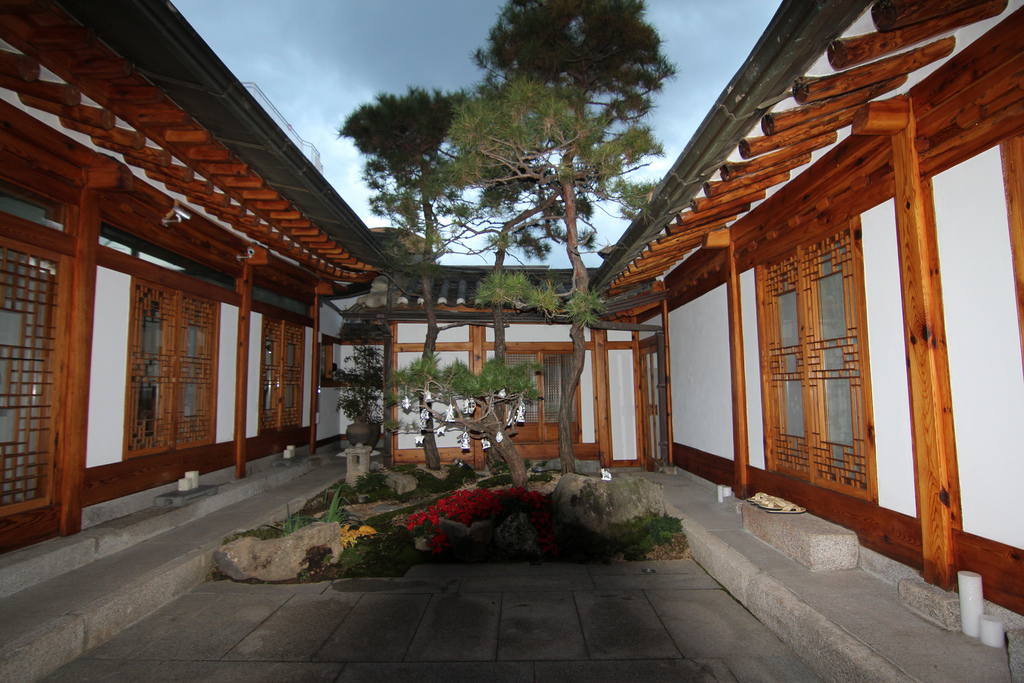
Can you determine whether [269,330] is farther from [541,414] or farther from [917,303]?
[917,303]

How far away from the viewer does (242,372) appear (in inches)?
282

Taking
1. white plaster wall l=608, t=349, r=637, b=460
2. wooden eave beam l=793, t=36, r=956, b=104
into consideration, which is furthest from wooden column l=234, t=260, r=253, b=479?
wooden eave beam l=793, t=36, r=956, b=104

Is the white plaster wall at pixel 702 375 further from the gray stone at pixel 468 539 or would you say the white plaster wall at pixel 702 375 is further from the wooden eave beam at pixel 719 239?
the gray stone at pixel 468 539

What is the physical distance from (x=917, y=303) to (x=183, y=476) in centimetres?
688

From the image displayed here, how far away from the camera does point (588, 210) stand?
786 centimetres

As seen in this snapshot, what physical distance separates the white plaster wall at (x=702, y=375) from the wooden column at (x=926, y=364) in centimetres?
281

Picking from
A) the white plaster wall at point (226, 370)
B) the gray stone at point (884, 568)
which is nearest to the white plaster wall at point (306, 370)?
the white plaster wall at point (226, 370)

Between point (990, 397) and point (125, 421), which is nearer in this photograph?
point (990, 397)

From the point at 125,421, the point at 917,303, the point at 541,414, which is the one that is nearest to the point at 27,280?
the point at 125,421

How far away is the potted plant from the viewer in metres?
10.4

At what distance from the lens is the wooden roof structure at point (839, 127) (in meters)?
2.54

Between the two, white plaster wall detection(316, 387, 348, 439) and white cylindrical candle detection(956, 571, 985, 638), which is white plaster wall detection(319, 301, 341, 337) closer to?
white plaster wall detection(316, 387, 348, 439)

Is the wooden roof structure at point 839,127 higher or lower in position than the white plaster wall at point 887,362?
higher

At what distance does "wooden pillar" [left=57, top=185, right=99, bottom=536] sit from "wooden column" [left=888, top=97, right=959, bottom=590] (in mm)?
5940
